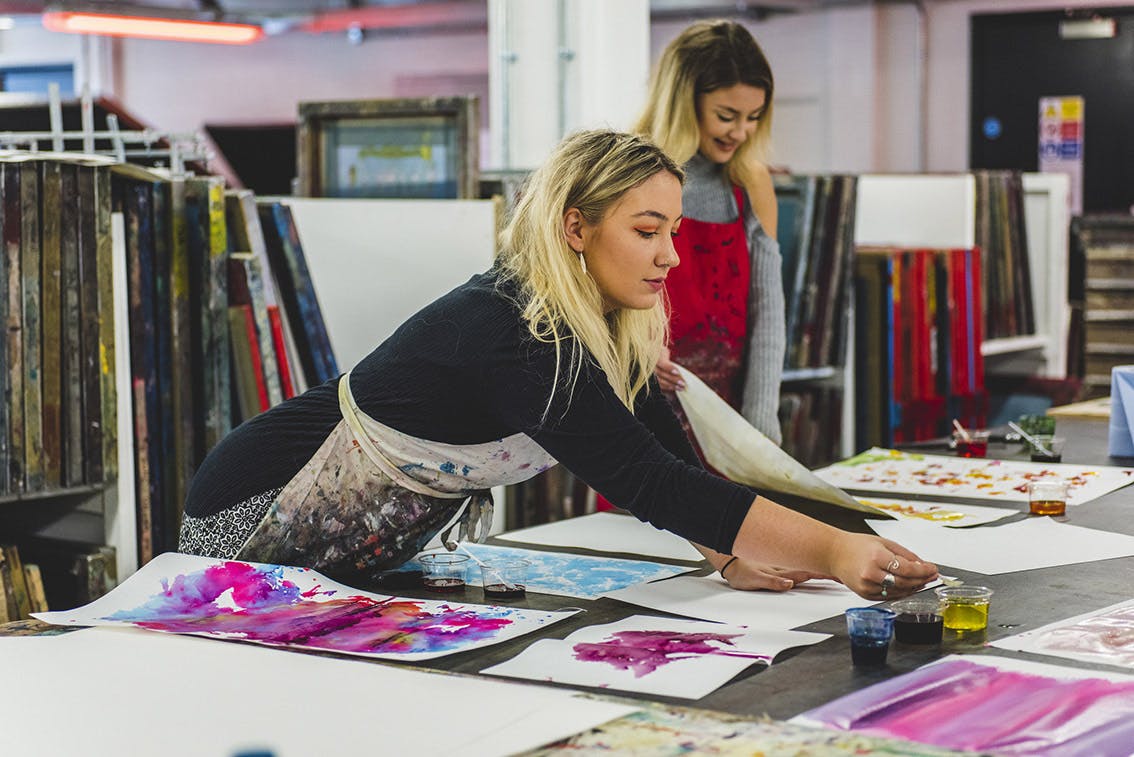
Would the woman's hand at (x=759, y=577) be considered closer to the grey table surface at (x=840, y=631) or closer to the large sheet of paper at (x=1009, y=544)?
the grey table surface at (x=840, y=631)

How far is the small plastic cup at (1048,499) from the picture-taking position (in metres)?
2.28

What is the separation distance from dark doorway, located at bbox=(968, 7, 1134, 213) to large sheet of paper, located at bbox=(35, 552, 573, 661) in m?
8.23

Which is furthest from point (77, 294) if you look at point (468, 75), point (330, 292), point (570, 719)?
point (468, 75)

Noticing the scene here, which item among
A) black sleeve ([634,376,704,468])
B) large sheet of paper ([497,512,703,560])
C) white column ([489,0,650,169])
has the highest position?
white column ([489,0,650,169])

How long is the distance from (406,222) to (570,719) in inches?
93.9

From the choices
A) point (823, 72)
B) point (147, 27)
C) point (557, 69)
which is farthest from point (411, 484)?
point (823, 72)

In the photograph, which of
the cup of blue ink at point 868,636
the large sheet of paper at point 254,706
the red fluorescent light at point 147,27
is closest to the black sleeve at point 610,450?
the cup of blue ink at point 868,636

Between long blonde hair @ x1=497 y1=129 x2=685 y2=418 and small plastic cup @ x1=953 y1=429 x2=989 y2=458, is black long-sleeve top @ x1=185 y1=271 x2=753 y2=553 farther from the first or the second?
small plastic cup @ x1=953 y1=429 x2=989 y2=458

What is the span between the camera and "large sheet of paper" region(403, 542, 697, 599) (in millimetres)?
1849

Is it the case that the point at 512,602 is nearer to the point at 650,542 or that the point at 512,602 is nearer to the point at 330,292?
the point at 650,542

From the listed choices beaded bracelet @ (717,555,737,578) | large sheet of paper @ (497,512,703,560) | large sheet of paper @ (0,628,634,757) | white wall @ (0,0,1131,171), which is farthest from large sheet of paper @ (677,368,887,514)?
white wall @ (0,0,1131,171)

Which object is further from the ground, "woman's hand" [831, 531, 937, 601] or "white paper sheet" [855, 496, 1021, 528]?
"woman's hand" [831, 531, 937, 601]

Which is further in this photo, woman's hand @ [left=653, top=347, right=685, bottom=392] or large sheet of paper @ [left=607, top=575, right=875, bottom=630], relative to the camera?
woman's hand @ [left=653, top=347, right=685, bottom=392]

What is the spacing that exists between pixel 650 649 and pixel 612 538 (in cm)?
67
